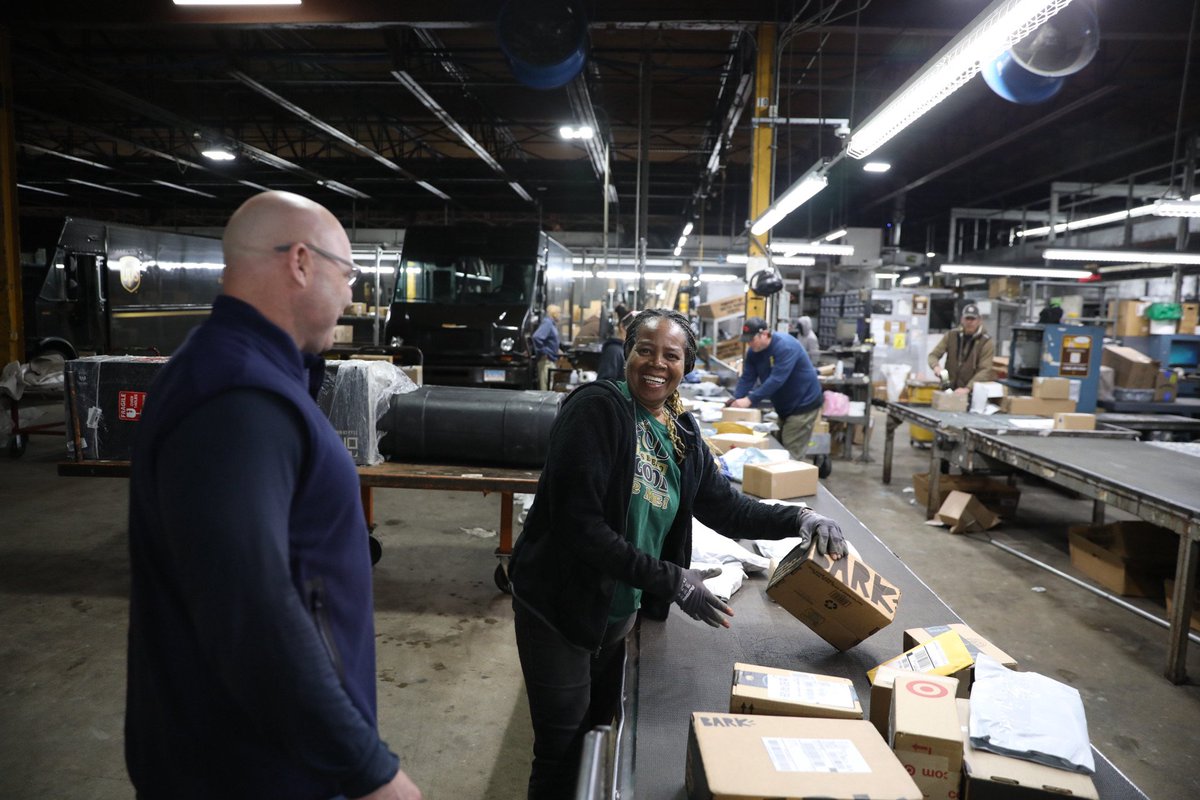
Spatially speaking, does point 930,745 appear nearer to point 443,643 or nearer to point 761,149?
point 443,643

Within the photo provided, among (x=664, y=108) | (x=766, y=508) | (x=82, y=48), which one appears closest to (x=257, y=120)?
(x=82, y=48)

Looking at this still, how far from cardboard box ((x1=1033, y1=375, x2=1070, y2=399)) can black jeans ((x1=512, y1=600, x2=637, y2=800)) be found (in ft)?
21.7

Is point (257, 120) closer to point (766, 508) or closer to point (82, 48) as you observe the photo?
point (82, 48)

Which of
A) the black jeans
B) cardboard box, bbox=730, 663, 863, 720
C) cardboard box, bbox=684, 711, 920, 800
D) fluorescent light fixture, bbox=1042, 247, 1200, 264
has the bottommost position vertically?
the black jeans

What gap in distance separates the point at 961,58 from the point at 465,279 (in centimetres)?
705

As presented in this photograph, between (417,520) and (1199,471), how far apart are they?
546 centimetres

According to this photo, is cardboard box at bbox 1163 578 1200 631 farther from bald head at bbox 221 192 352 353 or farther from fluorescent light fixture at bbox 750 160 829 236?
bald head at bbox 221 192 352 353

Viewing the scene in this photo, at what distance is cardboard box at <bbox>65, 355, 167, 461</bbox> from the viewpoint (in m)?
3.67

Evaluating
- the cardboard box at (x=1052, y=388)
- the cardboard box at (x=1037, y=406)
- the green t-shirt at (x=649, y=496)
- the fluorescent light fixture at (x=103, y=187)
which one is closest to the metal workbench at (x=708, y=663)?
the green t-shirt at (x=649, y=496)

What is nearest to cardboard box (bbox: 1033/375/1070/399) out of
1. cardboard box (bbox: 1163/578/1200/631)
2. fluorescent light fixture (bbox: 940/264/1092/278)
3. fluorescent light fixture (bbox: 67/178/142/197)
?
cardboard box (bbox: 1163/578/1200/631)

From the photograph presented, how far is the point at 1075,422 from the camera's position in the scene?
5949 millimetres

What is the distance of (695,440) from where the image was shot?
2.06 metres

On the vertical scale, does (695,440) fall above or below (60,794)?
above

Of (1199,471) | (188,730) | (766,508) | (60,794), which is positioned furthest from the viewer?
(1199,471)
